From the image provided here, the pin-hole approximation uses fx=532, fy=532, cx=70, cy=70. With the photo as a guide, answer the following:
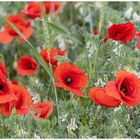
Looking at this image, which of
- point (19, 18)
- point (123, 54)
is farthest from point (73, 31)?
point (123, 54)

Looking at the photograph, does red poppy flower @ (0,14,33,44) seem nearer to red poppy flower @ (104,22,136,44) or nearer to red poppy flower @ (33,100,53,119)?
red poppy flower @ (104,22,136,44)

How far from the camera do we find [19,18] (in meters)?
2.78

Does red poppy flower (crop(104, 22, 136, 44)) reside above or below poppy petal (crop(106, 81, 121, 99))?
above

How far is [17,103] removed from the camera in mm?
2014

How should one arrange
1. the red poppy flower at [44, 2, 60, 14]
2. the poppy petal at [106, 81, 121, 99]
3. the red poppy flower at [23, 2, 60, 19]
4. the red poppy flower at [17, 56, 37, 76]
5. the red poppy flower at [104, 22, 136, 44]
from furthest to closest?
the red poppy flower at [44, 2, 60, 14], the red poppy flower at [23, 2, 60, 19], the red poppy flower at [17, 56, 37, 76], the red poppy flower at [104, 22, 136, 44], the poppy petal at [106, 81, 121, 99]

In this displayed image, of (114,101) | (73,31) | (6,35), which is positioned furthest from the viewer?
(73,31)

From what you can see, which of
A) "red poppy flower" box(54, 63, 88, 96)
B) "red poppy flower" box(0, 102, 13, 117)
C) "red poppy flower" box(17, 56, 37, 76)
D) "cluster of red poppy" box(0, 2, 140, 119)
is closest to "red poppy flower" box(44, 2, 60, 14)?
"red poppy flower" box(17, 56, 37, 76)

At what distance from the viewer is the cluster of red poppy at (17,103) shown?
1.94 meters

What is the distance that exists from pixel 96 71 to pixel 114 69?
81mm

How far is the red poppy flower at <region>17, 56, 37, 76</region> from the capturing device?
257 cm

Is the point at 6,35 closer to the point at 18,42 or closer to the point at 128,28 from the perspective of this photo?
the point at 18,42

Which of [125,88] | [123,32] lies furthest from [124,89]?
[123,32]

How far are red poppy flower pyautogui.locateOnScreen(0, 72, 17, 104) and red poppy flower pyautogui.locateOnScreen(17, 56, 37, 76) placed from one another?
579mm

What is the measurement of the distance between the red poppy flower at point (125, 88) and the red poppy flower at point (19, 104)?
0.32 m
